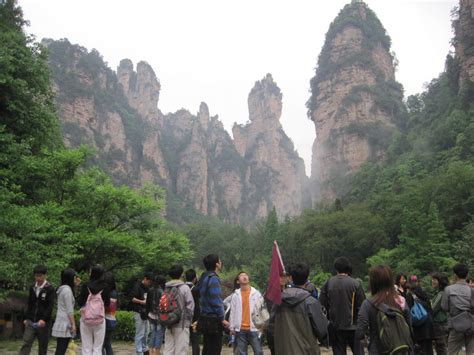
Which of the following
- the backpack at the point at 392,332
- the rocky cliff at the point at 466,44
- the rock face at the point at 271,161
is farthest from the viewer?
the rock face at the point at 271,161

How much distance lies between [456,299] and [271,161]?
10688cm

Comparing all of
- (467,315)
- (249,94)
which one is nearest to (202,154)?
(249,94)

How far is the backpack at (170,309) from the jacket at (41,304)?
1.53 metres

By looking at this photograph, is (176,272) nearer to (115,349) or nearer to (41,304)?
(41,304)

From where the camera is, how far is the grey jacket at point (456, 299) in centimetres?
553

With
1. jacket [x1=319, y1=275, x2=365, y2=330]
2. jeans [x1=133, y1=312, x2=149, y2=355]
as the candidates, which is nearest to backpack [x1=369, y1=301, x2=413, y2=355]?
jacket [x1=319, y1=275, x2=365, y2=330]

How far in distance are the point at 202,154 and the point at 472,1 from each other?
67010 mm

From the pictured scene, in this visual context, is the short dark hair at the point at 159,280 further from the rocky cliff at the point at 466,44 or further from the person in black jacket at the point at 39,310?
the rocky cliff at the point at 466,44

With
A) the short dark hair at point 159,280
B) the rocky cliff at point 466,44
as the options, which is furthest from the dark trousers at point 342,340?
the rocky cliff at point 466,44

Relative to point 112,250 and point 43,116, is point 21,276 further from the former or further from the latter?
point 43,116

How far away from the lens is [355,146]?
6975 cm

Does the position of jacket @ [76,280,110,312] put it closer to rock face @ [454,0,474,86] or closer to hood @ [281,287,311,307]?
hood @ [281,287,311,307]

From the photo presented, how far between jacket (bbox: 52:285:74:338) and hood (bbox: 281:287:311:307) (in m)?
2.90

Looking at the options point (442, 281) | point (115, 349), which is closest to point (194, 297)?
point (442, 281)
